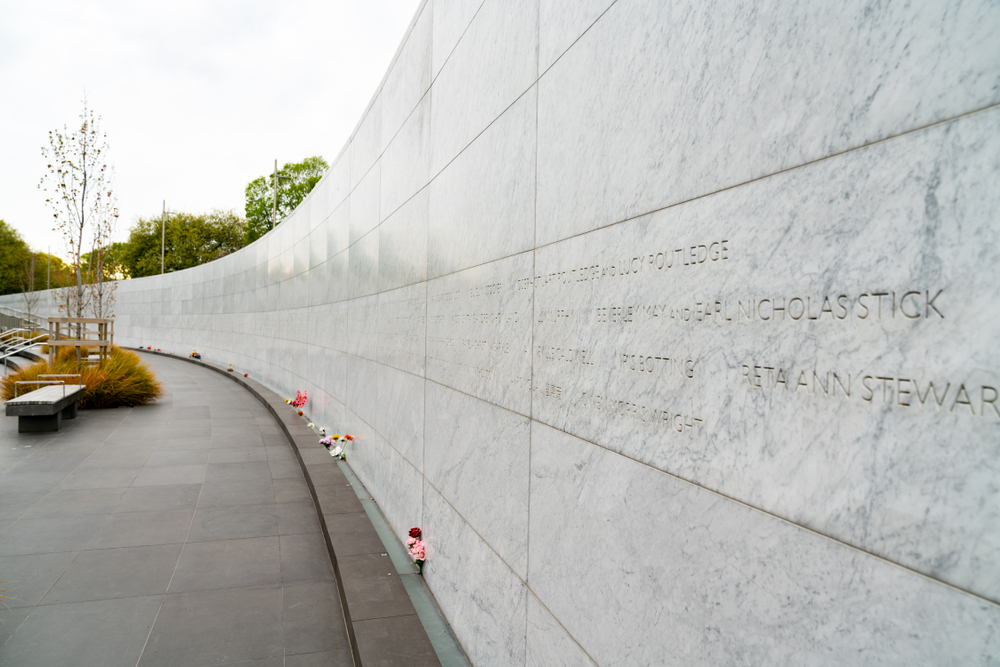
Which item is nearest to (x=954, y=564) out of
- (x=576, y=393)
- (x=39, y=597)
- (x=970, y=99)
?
(x=970, y=99)

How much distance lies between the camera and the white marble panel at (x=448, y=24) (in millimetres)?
4422

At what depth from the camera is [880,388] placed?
1.33 metres

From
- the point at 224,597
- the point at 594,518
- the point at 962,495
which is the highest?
the point at 962,495

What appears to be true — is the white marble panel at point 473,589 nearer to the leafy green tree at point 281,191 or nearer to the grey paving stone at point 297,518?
the grey paving stone at point 297,518

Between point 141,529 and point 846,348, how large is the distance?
7458 millimetres

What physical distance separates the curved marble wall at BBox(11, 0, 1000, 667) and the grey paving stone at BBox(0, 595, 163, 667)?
8.13 ft

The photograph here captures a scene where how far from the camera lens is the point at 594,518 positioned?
2.54 meters

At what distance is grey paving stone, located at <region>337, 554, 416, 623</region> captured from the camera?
450 centimetres

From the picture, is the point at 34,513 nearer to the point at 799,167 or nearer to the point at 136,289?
the point at 799,167

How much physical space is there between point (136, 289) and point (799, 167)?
138 feet

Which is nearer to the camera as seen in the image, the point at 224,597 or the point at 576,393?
the point at 576,393

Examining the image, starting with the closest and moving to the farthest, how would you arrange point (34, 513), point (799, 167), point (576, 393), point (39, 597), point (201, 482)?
point (799, 167) < point (576, 393) < point (39, 597) < point (34, 513) < point (201, 482)

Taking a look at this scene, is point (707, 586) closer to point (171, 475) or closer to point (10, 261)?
point (171, 475)

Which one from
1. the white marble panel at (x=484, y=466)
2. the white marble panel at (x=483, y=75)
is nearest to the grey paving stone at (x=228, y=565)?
the white marble panel at (x=484, y=466)
